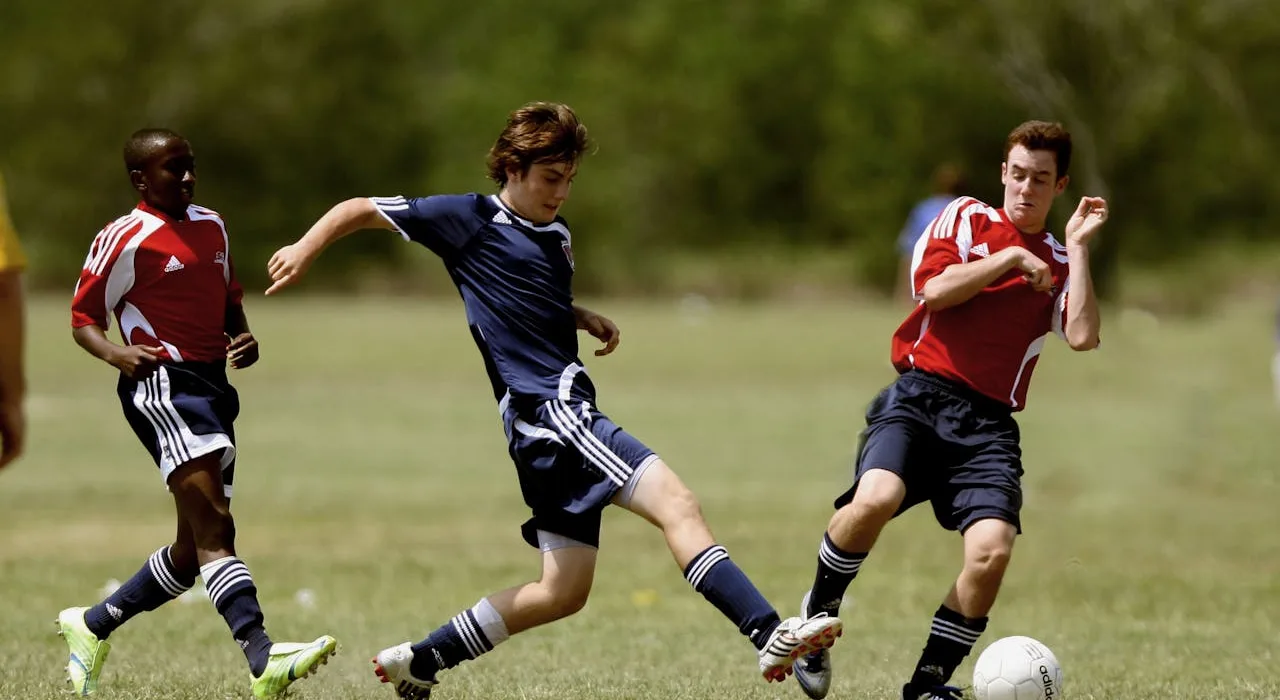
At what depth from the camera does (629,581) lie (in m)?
10.5

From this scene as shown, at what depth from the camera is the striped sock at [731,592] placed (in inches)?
214

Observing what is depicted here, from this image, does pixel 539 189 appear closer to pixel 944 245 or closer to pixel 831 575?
pixel 944 245

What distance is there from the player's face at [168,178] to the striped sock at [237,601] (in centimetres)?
120

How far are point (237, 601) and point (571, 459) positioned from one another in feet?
4.05

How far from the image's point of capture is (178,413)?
236 inches

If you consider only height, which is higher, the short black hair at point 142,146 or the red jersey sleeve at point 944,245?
the red jersey sleeve at point 944,245

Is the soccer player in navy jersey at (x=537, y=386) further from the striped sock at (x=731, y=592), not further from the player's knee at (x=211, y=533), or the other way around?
the player's knee at (x=211, y=533)

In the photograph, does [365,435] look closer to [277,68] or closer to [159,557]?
[159,557]

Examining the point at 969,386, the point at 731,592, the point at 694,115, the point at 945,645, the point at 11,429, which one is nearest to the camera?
the point at 731,592

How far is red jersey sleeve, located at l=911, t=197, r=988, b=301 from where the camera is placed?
6.14m

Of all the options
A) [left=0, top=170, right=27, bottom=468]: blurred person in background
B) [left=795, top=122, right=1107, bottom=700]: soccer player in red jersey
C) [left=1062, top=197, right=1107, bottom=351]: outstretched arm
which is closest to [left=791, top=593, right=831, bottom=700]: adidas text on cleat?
[left=795, top=122, right=1107, bottom=700]: soccer player in red jersey

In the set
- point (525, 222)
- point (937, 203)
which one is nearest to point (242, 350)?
point (525, 222)

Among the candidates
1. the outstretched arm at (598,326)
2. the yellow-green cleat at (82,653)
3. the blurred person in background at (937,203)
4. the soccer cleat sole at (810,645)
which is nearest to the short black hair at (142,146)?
the outstretched arm at (598,326)

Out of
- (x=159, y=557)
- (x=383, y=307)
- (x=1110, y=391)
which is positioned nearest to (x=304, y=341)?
(x=383, y=307)
